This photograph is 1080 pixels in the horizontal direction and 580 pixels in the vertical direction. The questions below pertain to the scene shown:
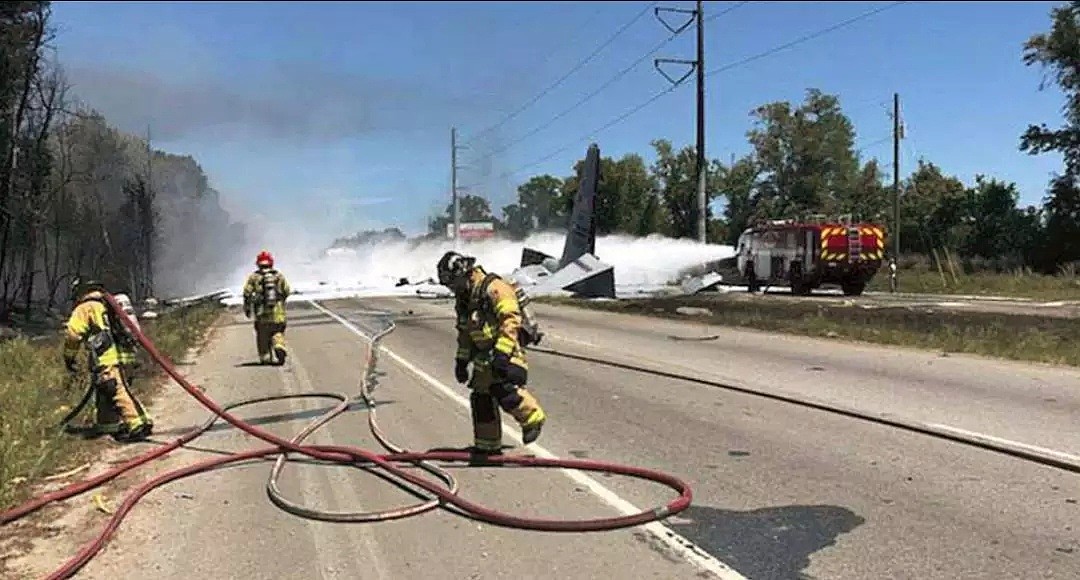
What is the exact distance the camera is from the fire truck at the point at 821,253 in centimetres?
3344

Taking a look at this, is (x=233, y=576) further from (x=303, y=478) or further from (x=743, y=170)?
(x=743, y=170)

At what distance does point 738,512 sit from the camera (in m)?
5.92

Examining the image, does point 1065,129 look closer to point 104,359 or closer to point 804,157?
point 804,157

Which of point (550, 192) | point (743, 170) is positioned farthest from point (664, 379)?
point (550, 192)

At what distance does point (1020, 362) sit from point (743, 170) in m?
63.9

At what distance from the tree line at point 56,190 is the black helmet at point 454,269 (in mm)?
4749

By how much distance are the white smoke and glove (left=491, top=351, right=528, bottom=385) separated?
11922 mm

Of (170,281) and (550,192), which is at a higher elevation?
(550,192)

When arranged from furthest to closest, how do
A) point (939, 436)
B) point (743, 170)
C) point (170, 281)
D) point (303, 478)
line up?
point (170, 281), point (743, 170), point (939, 436), point (303, 478)

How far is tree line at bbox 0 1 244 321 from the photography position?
118ft

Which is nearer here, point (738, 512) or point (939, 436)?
point (738, 512)

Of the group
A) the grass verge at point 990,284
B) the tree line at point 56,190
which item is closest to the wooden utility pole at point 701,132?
the grass verge at point 990,284

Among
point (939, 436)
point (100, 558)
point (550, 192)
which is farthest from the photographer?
point (550, 192)

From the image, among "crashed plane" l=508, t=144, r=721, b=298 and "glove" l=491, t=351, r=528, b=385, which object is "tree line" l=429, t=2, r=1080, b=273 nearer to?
"crashed plane" l=508, t=144, r=721, b=298
